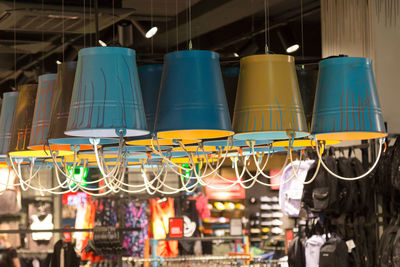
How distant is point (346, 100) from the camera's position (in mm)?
3248

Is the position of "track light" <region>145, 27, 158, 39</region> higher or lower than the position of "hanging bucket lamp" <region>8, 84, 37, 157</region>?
higher

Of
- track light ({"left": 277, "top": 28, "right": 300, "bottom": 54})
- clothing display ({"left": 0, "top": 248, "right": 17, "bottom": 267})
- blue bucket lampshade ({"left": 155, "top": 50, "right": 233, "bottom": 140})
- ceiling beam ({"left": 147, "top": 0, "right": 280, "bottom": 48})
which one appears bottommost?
clothing display ({"left": 0, "top": 248, "right": 17, "bottom": 267})

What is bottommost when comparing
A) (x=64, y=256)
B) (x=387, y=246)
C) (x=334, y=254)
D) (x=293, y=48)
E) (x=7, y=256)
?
(x=7, y=256)

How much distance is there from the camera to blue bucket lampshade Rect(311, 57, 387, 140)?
3221mm

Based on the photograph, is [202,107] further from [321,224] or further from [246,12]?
[246,12]

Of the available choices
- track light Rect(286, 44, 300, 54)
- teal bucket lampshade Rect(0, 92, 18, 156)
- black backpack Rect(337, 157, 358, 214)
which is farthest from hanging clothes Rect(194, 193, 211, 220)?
teal bucket lampshade Rect(0, 92, 18, 156)

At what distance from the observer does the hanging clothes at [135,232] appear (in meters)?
9.54

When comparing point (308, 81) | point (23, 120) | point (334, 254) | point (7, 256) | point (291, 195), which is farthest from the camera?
point (7, 256)

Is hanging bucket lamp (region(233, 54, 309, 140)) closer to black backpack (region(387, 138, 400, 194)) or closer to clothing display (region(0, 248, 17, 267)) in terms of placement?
black backpack (region(387, 138, 400, 194))

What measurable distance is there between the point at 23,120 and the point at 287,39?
5.13m

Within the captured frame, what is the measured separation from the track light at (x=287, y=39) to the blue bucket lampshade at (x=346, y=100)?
530 cm

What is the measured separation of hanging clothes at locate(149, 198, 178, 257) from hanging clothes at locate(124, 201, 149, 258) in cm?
14

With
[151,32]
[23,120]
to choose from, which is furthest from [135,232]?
[23,120]

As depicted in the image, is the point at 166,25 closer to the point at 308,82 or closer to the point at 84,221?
the point at 84,221
